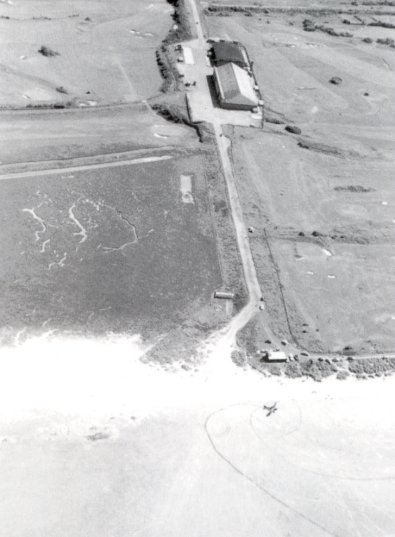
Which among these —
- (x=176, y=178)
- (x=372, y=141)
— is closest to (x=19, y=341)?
(x=176, y=178)

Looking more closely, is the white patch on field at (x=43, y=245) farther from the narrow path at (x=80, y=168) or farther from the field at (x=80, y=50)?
the field at (x=80, y=50)

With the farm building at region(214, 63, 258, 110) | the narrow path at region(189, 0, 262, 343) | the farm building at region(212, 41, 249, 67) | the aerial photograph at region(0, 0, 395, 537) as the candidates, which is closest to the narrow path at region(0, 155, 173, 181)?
the aerial photograph at region(0, 0, 395, 537)

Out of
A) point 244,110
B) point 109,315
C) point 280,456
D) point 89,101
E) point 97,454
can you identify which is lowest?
point 280,456

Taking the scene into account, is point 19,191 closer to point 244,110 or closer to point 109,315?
point 109,315

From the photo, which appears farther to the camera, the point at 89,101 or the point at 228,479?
the point at 89,101

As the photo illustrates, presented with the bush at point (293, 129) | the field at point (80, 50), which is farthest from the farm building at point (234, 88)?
the field at point (80, 50)

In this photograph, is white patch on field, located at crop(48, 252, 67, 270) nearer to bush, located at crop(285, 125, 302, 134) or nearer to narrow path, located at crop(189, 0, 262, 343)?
narrow path, located at crop(189, 0, 262, 343)
